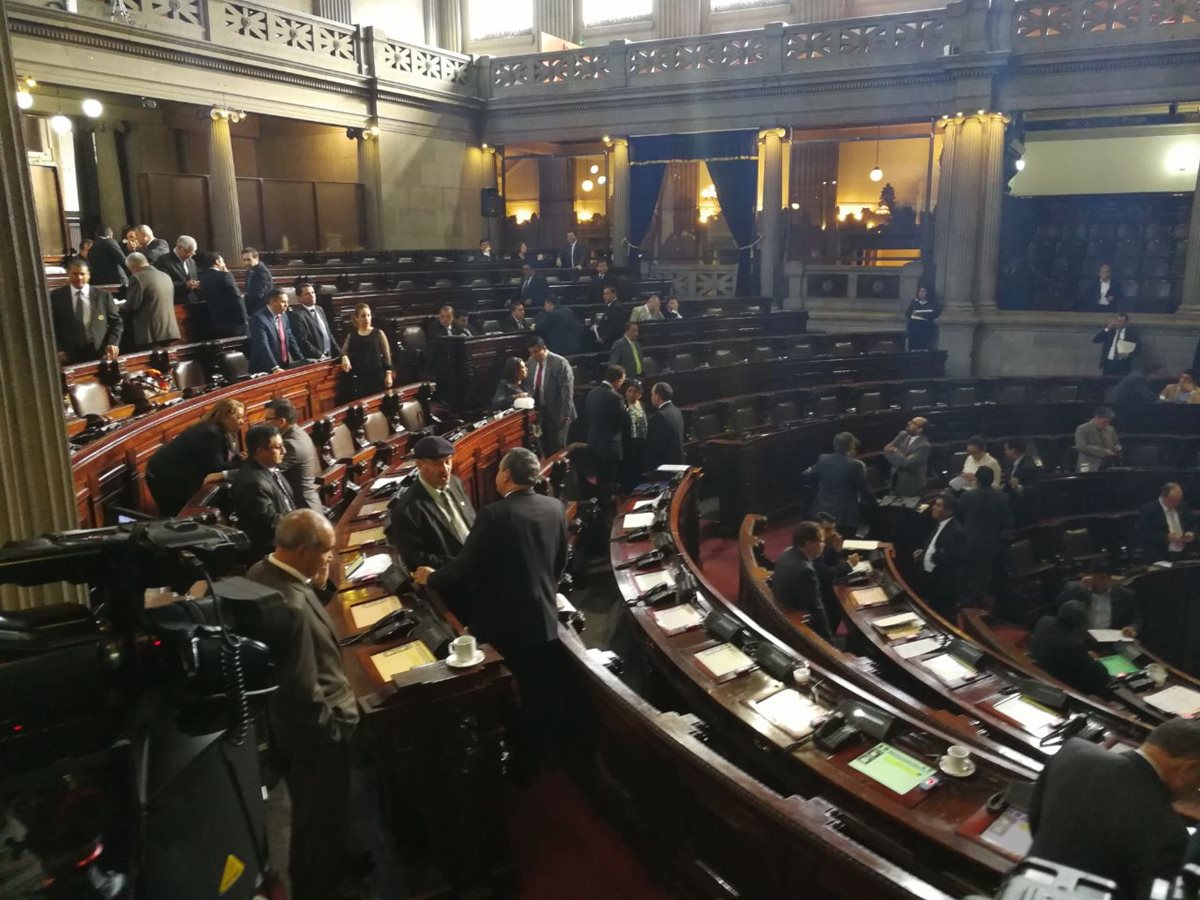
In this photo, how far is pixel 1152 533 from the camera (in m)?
8.41

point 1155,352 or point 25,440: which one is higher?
point 25,440

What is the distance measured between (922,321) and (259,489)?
38.0 ft

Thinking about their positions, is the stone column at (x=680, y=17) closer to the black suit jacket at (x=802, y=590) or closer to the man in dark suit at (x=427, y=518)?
the black suit jacket at (x=802, y=590)

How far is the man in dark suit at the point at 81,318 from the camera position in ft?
25.0

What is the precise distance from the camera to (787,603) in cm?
554

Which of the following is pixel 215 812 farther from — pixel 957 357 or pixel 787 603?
pixel 957 357

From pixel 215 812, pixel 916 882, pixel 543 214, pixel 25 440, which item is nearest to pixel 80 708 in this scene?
pixel 215 812

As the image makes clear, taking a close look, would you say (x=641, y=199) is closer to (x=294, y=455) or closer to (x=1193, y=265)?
(x=1193, y=265)

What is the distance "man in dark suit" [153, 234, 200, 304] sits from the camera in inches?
390

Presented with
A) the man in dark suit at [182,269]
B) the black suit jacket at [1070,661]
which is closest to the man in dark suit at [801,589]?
the black suit jacket at [1070,661]

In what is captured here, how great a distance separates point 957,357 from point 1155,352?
8.84 feet

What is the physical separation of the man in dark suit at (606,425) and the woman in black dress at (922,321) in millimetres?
7151

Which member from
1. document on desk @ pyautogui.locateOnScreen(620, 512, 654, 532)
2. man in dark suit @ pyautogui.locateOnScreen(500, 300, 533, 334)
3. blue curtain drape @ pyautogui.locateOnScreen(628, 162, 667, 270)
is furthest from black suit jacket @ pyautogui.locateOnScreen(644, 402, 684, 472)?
blue curtain drape @ pyautogui.locateOnScreen(628, 162, 667, 270)

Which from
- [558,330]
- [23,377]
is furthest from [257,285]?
[23,377]
